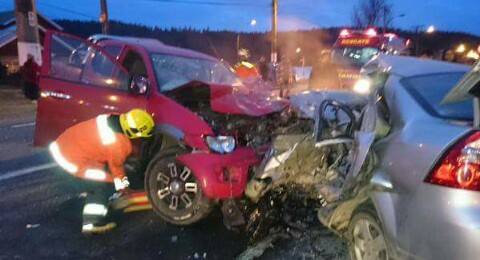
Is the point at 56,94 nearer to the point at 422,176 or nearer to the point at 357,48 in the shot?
the point at 422,176

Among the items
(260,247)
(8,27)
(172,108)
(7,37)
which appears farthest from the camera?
(8,27)

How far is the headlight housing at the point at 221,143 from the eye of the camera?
17.4 ft

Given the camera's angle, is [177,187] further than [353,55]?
No

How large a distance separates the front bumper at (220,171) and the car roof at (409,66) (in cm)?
153

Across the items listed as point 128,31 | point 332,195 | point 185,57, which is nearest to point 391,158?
point 332,195

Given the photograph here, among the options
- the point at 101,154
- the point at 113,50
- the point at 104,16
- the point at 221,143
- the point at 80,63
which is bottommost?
the point at 101,154

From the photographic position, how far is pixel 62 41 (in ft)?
22.8

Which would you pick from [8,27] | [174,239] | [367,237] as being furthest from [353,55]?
[8,27]

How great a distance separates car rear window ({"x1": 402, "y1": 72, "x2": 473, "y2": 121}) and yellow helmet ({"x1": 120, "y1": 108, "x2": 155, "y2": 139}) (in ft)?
8.15

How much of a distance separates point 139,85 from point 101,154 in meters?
0.92

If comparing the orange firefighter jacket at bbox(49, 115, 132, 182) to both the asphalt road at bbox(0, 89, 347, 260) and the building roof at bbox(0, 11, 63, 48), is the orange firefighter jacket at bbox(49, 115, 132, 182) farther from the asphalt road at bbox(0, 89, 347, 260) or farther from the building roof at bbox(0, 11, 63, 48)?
the building roof at bbox(0, 11, 63, 48)

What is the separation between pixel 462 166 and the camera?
111 inches

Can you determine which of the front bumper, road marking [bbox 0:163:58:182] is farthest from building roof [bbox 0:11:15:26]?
the front bumper

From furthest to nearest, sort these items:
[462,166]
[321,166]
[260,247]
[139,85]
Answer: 1. [139,85]
2. [321,166]
3. [260,247]
4. [462,166]
